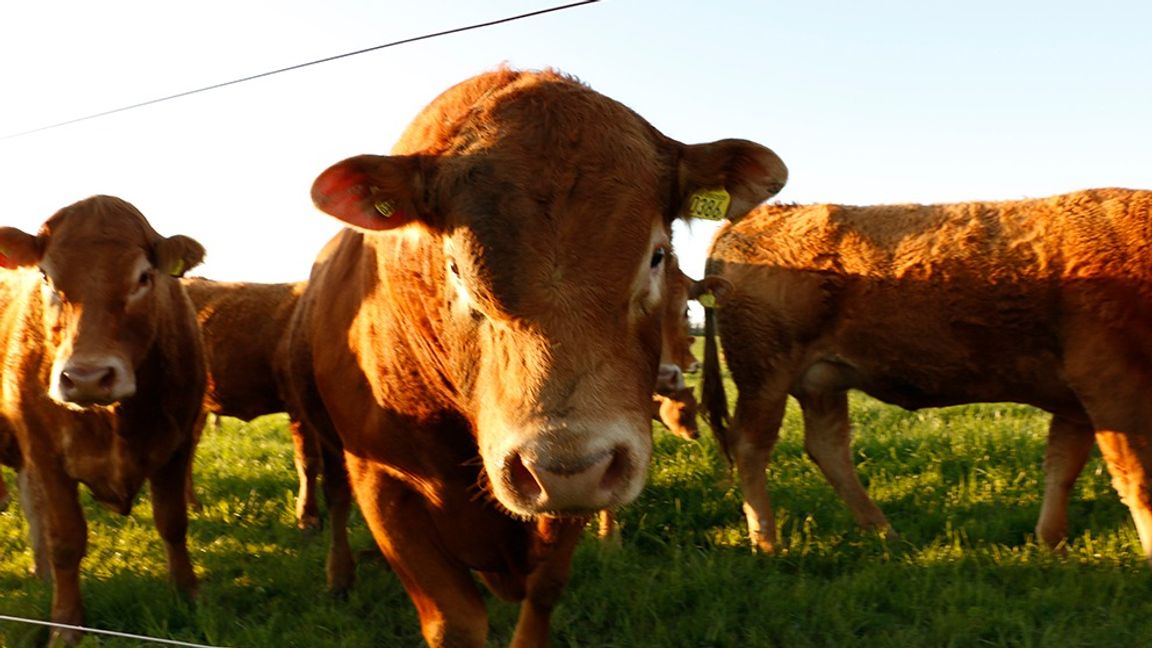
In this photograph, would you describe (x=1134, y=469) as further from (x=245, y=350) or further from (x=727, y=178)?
(x=245, y=350)

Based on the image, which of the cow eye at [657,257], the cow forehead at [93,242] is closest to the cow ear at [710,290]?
the cow forehead at [93,242]

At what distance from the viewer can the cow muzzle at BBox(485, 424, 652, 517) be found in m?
2.09

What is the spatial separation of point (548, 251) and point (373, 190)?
0.63 metres

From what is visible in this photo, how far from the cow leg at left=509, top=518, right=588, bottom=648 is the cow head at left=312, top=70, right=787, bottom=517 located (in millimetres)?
742

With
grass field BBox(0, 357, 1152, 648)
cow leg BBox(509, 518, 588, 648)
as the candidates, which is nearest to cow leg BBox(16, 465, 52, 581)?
grass field BBox(0, 357, 1152, 648)

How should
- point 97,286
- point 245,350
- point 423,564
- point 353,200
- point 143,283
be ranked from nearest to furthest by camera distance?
point 353,200
point 423,564
point 97,286
point 143,283
point 245,350

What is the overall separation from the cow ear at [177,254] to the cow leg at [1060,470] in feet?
15.4

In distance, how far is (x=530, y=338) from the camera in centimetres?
227

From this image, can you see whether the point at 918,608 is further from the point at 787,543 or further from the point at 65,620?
the point at 65,620

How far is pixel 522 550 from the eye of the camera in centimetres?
343

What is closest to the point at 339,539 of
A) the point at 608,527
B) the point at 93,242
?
the point at 608,527

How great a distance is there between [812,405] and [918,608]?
2.21 metres

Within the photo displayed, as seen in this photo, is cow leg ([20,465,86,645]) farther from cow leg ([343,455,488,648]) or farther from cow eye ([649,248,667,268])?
cow eye ([649,248,667,268])

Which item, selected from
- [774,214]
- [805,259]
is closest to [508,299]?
[805,259]
